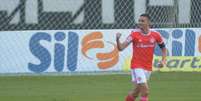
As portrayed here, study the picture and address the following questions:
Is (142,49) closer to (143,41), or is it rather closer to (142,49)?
(142,49)

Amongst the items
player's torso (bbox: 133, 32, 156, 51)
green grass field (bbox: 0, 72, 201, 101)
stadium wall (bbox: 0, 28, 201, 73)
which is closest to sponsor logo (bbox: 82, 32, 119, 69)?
stadium wall (bbox: 0, 28, 201, 73)

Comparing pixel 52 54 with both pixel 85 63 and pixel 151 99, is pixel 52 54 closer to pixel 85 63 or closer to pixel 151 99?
pixel 85 63

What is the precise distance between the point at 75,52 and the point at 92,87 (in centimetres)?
366

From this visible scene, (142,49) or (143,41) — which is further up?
(143,41)

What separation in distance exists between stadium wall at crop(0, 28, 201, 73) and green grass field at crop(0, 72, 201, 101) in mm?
581

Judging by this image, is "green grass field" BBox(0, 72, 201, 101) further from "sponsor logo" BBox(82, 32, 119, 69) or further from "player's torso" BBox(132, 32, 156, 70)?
"player's torso" BBox(132, 32, 156, 70)

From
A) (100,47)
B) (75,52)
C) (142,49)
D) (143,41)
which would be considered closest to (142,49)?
(142,49)

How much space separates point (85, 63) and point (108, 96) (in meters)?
5.61

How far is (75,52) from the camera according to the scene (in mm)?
21359

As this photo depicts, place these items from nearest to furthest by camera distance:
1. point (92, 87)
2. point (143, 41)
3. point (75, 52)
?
1. point (143, 41)
2. point (92, 87)
3. point (75, 52)

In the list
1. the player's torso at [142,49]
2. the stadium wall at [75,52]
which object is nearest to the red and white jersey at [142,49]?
the player's torso at [142,49]

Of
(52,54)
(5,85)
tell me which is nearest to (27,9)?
(52,54)

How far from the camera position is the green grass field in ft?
51.2

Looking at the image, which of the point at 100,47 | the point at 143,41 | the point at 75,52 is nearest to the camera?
the point at 143,41
